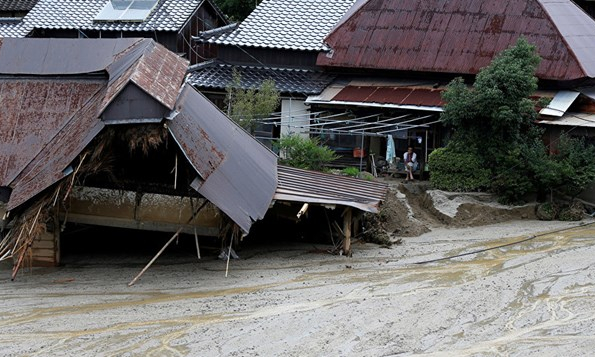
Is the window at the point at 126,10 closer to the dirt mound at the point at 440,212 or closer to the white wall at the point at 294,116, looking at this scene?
the white wall at the point at 294,116

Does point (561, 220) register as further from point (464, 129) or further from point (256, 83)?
point (256, 83)

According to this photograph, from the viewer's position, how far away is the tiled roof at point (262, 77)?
94.5 ft

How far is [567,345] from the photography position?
14.7 metres

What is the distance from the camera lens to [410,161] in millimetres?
26953

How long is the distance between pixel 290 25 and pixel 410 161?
6.92 m

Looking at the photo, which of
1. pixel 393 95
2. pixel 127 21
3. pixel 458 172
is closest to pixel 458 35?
pixel 393 95

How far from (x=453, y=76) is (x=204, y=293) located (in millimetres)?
13028

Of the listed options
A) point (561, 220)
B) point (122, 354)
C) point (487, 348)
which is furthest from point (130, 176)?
point (561, 220)

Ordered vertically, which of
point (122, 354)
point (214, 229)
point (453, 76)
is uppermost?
point (453, 76)

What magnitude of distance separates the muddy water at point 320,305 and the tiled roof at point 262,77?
8.15 metres

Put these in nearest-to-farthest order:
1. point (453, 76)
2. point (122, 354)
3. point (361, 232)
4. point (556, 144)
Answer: point (122, 354)
point (361, 232)
point (556, 144)
point (453, 76)

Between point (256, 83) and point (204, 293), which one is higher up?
point (256, 83)

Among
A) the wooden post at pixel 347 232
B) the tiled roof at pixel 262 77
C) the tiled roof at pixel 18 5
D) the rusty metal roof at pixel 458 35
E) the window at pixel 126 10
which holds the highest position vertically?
the tiled roof at pixel 18 5

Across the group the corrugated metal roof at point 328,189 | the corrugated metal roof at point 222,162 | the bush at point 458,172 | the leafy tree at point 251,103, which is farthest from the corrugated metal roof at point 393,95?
the corrugated metal roof at point 222,162
